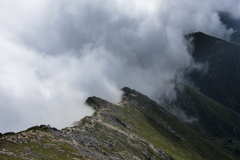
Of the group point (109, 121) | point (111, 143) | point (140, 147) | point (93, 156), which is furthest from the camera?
point (109, 121)

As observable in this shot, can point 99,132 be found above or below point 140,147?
above

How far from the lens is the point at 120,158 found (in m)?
124

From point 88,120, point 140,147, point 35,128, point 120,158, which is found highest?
point 88,120

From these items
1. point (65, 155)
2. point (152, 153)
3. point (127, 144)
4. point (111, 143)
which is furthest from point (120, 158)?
point (152, 153)

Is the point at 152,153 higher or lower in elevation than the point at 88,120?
lower

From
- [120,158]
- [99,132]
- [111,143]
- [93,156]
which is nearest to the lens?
[93,156]

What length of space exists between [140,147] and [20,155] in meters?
114

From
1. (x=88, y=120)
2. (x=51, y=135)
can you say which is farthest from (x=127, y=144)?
(x=51, y=135)

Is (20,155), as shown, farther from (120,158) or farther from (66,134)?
(120,158)

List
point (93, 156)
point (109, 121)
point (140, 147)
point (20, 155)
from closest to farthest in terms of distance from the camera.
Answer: point (20, 155) < point (93, 156) < point (140, 147) < point (109, 121)

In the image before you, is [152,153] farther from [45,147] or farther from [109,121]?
[45,147]

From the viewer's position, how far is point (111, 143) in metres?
144

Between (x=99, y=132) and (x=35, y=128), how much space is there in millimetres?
52028

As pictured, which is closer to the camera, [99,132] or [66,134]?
[66,134]
